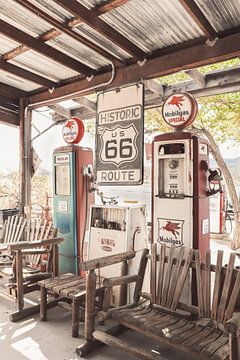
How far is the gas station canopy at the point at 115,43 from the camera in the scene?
9.14ft

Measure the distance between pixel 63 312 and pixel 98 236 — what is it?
95cm

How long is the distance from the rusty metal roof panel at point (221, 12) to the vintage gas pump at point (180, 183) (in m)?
0.70

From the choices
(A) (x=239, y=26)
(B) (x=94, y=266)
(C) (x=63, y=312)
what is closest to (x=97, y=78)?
(A) (x=239, y=26)

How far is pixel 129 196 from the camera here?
1198cm

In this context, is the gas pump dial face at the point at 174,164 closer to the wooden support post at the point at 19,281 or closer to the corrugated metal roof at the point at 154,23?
the corrugated metal roof at the point at 154,23

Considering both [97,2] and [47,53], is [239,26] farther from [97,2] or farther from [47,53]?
[47,53]

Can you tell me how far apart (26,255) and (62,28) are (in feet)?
8.79

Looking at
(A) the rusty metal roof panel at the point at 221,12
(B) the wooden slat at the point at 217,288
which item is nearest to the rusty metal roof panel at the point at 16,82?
(A) the rusty metal roof panel at the point at 221,12

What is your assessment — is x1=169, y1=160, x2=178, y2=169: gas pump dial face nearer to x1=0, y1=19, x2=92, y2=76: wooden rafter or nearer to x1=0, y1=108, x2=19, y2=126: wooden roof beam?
x1=0, y1=19, x2=92, y2=76: wooden rafter

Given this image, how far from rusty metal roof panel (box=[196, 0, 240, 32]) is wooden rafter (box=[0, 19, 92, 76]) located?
1.77 metres

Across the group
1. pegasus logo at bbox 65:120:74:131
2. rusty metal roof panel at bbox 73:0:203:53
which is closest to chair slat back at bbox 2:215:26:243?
pegasus logo at bbox 65:120:74:131

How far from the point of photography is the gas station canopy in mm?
2787

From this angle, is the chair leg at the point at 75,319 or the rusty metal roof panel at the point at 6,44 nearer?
the chair leg at the point at 75,319

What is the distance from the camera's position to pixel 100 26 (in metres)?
2.99
